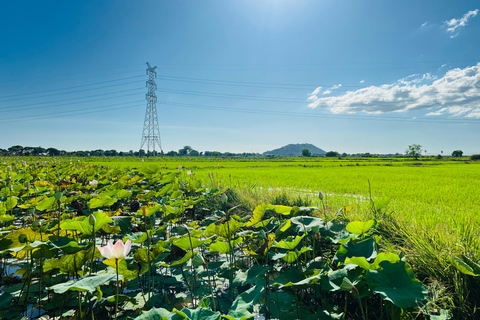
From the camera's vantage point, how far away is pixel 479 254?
1.67 meters

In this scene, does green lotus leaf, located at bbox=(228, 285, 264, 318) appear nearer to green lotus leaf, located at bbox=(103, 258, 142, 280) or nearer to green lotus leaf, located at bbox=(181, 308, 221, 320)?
green lotus leaf, located at bbox=(181, 308, 221, 320)

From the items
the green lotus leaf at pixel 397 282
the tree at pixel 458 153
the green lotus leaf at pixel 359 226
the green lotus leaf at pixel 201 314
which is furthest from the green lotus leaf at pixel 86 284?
the tree at pixel 458 153

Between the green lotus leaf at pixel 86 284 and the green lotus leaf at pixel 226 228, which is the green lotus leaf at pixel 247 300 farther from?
the green lotus leaf at pixel 86 284

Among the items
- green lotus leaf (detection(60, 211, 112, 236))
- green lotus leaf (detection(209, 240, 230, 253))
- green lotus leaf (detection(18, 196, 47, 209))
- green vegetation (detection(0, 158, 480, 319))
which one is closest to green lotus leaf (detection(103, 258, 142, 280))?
green vegetation (detection(0, 158, 480, 319))

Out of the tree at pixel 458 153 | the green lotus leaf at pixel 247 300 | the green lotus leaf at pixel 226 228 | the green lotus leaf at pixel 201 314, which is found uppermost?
the tree at pixel 458 153

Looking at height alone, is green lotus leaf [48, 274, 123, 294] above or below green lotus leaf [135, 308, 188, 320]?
above

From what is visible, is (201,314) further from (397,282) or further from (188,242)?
(397,282)

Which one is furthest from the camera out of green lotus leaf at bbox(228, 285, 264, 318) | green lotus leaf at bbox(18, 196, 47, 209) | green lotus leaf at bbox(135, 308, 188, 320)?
green lotus leaf at bbox(18, 196, 47, 209)

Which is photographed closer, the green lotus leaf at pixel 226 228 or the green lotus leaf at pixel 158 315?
the green lotus leaf at pixel 158 315

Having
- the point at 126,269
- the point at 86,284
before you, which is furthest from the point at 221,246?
the point at 86,284

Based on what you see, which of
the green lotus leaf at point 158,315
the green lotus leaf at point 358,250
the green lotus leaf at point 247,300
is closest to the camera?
the green lotus leaf at point 158,315

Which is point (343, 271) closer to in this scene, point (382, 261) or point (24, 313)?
point (382, 261)

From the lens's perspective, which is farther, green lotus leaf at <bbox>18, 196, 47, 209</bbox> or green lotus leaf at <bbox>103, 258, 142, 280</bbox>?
green lotus leaf at <bbox>18, 196, 47, 209</bbox>

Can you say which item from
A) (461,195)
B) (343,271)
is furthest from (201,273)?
(461,195)
